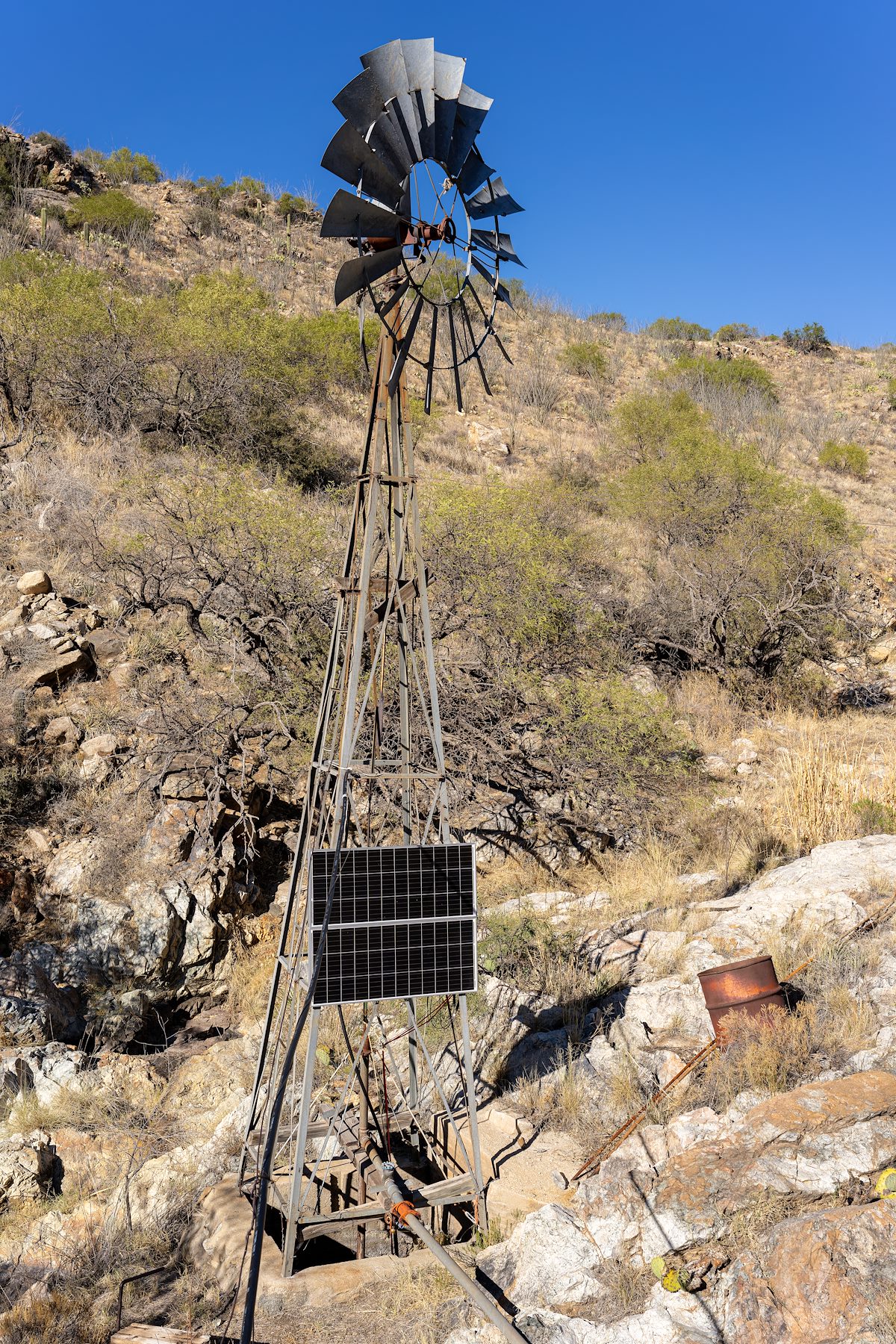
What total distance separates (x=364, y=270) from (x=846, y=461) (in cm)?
2243

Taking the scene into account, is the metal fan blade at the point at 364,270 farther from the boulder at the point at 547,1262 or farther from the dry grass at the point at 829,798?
the dry grass at the point at 829,798

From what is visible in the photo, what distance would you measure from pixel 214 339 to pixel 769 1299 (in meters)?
18.1

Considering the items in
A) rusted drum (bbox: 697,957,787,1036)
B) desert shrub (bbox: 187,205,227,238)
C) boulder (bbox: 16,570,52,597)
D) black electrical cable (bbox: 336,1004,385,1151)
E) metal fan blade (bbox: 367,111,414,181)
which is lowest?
black electrical cable (bbox: 336,1004,385,1151)

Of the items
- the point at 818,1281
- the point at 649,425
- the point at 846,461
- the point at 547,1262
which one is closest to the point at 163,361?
Result: the point at 649,425

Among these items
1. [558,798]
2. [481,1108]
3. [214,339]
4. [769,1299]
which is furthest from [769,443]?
[769,1299]

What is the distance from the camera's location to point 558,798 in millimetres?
10734

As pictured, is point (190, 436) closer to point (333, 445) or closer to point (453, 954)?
point (333, 445)

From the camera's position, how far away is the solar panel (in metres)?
5.02

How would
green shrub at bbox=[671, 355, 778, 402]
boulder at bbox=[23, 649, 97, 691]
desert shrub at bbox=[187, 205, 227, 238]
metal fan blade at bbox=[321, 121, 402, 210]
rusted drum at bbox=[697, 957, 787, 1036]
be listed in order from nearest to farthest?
metal fan blade at bbox=[321, 121, 402, 210] → rusted drum at bbox=[697, 957, 787, 1036] → boulder at bbox=[23, 649, 97, 691] → green shrub at bbox=[671, 355, 778, 402] → desert shrub at bbox=[187, 205, 227, 238]

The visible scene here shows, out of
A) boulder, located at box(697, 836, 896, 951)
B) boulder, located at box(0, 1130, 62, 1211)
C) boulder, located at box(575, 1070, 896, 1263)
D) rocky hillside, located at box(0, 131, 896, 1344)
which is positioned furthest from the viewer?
boulder, located at box(697, 836, 896, 951)

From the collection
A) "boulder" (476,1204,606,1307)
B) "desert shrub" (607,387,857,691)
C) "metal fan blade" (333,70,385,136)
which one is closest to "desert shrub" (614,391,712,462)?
"desert shrub" (607,387,857,691)

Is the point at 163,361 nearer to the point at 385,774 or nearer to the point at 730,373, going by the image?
the point at 385,774

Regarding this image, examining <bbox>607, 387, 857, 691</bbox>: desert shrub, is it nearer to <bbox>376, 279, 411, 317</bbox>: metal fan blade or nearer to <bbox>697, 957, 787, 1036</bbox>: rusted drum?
<bbox>697, 957, 787, 1036</bbox>: rusted drum

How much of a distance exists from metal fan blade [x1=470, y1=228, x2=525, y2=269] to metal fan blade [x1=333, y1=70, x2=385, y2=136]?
0.81m
